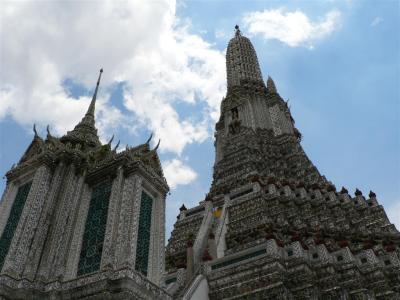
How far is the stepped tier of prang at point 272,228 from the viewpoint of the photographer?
17844 mm

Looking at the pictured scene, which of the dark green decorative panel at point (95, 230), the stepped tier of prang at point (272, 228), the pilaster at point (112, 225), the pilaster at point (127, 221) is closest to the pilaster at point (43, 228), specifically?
the dark green decorative panel at point (95, 230)

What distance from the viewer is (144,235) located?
9.96m

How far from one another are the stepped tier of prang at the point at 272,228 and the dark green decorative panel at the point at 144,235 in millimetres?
7098

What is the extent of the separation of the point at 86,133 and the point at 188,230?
1632 centimetres

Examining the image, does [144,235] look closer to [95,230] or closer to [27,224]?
[95,230]

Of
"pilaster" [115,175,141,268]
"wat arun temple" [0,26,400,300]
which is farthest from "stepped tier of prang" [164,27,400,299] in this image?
"pilaster" [115,175,141,268]

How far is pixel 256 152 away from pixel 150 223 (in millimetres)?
27117

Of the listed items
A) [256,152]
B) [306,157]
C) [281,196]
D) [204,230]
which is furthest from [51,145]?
[306,157]

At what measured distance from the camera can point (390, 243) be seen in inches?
930

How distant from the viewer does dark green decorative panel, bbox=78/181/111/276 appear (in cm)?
919

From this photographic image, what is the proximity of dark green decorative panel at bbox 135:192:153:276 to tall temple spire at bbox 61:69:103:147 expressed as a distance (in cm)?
291

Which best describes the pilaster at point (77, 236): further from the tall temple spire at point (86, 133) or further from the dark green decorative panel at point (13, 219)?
the tall temple spire at point (86, 133)

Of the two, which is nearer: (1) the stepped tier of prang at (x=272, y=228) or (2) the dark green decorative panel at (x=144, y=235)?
(2) the dark green decorative panel at (x=144, y=235)

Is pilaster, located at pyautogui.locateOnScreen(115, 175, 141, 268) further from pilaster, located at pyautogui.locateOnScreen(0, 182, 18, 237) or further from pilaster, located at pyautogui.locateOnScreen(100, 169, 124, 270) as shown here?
pilaster, located at pyautogui.locateOnScreen(0, 182, 18, 237)
